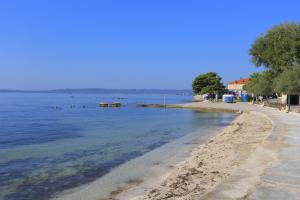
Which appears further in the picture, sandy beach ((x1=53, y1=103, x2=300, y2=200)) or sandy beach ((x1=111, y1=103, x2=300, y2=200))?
sandy beach ((x1=53, y1=103, x2=300, y2=200))

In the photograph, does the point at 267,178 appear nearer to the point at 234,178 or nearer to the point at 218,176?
the point at 234,178

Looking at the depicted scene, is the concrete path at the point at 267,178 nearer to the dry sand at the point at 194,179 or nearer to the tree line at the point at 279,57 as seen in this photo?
the dry sand at the point at 194,179

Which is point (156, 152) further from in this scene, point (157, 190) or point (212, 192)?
point (212, 192)

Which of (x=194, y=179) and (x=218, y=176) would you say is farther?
(x=194, y=179)

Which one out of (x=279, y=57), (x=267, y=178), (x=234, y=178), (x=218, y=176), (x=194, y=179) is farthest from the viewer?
(x=279, y=57)

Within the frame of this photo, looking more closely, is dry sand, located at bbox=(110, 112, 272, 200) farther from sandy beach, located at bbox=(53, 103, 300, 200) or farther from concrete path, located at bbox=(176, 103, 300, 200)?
concrete path, located at bbox=(176, 103, 300, 200)

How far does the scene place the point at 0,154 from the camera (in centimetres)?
2583

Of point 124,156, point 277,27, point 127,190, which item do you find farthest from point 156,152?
point 277,27

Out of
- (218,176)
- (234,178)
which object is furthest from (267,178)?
(218,176)

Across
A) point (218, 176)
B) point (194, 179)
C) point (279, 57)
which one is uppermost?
point (279, 57)

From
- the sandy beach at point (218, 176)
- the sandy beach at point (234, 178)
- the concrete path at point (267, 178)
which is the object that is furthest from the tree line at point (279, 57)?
the concrete path at point (267, 178)

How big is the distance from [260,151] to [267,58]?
50832mm

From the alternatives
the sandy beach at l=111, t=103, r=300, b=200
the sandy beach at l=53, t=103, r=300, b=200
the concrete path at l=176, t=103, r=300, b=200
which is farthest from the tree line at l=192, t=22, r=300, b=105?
the concrete path at l=176, t=103, r=300, b=200

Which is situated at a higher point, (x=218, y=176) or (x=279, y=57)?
(x=279, y=57)
